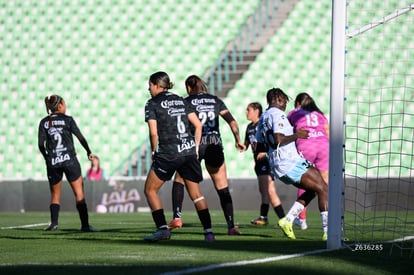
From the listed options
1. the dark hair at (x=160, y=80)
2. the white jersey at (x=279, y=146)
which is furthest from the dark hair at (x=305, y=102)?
the dark hair at (x=160, y=80)

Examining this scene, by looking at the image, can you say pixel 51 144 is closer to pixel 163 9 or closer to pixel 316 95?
pixel 316 95

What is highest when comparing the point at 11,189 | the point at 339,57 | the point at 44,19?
the point at 44,19

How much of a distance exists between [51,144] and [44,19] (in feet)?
47.1

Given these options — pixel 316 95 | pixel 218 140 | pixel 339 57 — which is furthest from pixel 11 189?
pixel 339 57

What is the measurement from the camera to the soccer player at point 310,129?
13281mm

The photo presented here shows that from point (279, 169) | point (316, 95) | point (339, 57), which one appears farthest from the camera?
point (316, 95)

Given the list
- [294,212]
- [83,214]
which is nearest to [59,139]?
[83,214]

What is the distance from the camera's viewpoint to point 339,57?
9.33 meters

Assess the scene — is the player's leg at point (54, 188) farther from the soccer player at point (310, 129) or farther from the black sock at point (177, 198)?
the soccer player at point (310, 129)

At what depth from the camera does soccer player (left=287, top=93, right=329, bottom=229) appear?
13.3 meters

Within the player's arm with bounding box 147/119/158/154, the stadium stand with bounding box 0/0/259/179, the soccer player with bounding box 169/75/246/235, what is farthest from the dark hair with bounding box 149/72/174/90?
the stadium stand with bounding box 0/0/259/179

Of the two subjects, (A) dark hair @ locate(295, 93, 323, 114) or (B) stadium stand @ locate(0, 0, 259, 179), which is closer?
(A) dark hair @ locate(295, 93, 323, 114)

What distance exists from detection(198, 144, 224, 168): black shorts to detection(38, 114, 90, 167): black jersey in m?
2.05

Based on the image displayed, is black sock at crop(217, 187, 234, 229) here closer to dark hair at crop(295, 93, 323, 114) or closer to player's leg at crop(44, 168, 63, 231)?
dark hair at crop(295, 93, 323, 114)
